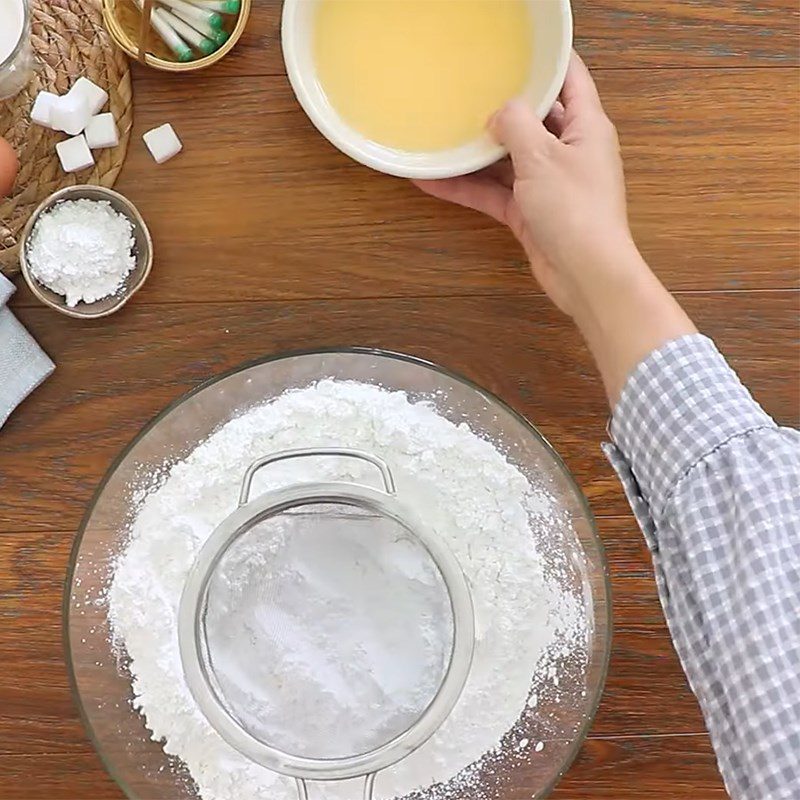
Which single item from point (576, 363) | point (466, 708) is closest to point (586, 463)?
point (576, 363)

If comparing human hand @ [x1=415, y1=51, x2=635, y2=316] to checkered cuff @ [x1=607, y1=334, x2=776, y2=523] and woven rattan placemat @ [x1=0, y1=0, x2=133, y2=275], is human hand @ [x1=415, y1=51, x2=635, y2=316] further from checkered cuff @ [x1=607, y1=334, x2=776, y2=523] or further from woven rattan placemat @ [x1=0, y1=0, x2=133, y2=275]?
woven rattan placemat @ [x1=0, y1=0, x2=133, y2=275]

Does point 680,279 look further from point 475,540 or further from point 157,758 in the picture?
point 157,758

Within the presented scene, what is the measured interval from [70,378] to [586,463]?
1.48 ft

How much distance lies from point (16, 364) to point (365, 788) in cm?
45

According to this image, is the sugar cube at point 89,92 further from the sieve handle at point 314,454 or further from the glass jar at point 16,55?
the sieve handle at point 314,454

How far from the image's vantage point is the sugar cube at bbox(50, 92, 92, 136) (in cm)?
80

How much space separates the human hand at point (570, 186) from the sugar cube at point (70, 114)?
13.3 inches

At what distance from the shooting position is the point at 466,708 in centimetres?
76

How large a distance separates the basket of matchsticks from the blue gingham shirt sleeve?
452 mm

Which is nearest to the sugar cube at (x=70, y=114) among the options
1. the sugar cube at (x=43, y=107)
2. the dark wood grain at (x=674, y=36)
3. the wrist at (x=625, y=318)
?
the sugar cube at (x=43, y=107)

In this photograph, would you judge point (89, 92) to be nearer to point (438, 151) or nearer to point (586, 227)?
point (438, 151)

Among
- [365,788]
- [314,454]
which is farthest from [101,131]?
[365,788]

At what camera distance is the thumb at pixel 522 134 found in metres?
0.75

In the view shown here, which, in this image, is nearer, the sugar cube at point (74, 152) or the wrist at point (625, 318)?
the wrist at point (625, 318)
